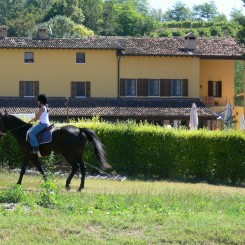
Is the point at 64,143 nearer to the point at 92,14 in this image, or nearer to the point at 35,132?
the point at 35,132

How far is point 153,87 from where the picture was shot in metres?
65.8

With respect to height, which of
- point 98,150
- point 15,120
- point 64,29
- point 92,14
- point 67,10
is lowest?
point 98,150

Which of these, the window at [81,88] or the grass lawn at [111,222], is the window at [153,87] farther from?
the grass lawn at [111,222]

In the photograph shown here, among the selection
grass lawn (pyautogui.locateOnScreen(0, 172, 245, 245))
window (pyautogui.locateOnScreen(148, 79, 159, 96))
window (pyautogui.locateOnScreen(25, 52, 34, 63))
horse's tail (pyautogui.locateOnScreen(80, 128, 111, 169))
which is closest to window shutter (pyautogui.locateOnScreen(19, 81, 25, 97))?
window (pyautogui.locateOnScreen(25, 52, 34, 63))

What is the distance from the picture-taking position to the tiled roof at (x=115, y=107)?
6031 cm

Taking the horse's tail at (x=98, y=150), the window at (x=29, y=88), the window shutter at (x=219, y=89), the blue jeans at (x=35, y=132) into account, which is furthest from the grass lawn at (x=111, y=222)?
the window shutter at (x=219, y=89)

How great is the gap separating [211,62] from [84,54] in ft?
35.9

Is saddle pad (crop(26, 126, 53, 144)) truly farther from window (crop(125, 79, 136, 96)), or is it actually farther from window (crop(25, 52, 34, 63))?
window (crop(25, 52, 34, 63))

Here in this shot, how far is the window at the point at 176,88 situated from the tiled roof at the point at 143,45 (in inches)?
86.7

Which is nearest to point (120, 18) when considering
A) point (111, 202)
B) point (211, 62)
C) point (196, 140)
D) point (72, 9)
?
point (72, 9)

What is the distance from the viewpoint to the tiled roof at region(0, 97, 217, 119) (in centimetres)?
6031

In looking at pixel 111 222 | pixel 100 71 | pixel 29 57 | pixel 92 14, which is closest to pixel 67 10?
pixel 92 14

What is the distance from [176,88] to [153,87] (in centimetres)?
183

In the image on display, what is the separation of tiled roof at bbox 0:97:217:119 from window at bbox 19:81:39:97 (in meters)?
1.05
